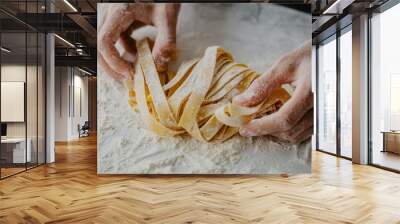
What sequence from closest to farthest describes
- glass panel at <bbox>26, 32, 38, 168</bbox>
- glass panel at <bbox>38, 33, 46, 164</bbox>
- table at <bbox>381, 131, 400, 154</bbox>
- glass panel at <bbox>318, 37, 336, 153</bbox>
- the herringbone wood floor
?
the herringbone wood floor
table at <bbox>381, 131, 400, 154</bbox>
glass panel at <bbox>26, 32, 38, 168</bbox>
glass panel at <bbox>38, 33, 46, 164</bbox>
glass panel at <bbox>318, 37, 336, 153</bbox>

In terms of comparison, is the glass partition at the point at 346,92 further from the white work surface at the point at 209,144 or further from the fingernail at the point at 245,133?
the fingernail at the point at 245,133

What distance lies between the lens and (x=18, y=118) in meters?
6.44

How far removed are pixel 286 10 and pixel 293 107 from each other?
1616mm

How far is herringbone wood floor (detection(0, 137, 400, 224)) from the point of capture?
374 centimetres

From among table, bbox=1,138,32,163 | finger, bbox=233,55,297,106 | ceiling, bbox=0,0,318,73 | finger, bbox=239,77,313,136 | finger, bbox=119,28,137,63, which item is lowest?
table, bbox=1,138,32,163

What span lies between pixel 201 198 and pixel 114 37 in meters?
3.01

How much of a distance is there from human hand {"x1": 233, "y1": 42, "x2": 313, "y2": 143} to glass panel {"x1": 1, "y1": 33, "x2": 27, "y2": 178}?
3.78m

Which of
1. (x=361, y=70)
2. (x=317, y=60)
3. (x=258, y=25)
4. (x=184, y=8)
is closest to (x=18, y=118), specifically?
(x=184, y=8)

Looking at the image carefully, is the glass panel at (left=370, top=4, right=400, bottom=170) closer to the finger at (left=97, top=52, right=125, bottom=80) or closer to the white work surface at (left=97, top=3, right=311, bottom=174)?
the white work surface at (left=97, top=3, right=311, bottom=174)


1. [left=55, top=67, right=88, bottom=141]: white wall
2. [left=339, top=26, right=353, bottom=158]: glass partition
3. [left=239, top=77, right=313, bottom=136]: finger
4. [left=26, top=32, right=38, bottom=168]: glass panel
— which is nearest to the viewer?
[left=239, top=77, right=313, bottom=136]: finger

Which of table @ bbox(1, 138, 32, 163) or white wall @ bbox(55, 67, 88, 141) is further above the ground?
white wall @ bbox(55, 67, 88, 141)

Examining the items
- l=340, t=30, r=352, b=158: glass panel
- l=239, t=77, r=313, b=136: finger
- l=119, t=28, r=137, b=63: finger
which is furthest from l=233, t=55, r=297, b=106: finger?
l=340, t=30, r=352, b=158: glass panel

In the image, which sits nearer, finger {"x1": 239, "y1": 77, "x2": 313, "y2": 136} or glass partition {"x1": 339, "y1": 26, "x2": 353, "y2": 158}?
finger {"x1": 239, "y1": 77, "x2": 313, "y2": 136}

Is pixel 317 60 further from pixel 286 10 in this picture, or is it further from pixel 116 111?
pixel 116 111
